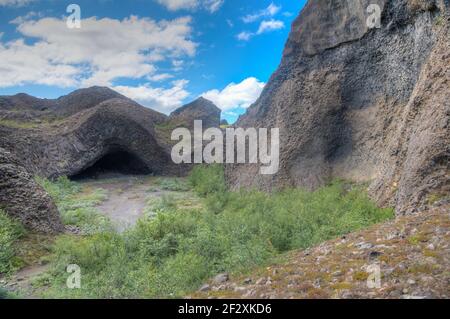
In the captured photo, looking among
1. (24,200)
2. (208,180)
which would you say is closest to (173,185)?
(208,180)

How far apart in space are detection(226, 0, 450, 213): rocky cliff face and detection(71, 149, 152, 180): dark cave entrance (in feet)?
24.6

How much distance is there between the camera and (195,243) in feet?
26.3

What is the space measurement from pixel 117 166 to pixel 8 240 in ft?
48.5

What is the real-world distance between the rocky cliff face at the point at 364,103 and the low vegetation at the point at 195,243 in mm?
1214

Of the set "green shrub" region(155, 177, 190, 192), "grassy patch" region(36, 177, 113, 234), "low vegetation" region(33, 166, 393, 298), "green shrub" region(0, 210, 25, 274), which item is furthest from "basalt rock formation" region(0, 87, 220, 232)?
"green shrub" region(0, 210, 25, 274)

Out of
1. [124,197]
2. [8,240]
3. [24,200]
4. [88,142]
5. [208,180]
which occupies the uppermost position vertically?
[88,142]

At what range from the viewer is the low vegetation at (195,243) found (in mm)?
6316

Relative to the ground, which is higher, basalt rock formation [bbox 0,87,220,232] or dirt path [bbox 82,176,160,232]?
basalt rock formation [bbox 0,87,220,232]

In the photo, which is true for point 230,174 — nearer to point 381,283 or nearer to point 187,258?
point 187,258

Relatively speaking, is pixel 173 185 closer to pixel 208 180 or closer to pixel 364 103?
pixel 208 180

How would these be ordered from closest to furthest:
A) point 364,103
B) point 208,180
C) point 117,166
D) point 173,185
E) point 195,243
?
point 195,243
point 364,103
point 208,180
point 173,185
point 117,166

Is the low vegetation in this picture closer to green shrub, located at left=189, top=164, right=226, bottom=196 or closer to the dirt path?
the dirt path

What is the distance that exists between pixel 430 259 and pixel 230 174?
487 inches

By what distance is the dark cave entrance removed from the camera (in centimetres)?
Answer: 2220
